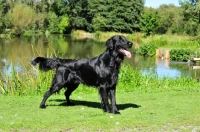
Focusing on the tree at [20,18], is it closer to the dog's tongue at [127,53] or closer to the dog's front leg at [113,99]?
the dog's front leg at [113,99]

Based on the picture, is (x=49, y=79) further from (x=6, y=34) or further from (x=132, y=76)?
(x=6, y=34)

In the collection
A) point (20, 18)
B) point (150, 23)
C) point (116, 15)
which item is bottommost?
point (150, 23)

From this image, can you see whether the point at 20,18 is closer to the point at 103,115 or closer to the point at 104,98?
the point at 104,98

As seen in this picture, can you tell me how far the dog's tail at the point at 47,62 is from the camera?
25.6 ft

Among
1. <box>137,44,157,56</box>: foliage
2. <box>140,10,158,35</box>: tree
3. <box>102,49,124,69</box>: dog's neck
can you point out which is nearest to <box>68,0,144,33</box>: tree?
<box>140,10,158,35</box>: tree

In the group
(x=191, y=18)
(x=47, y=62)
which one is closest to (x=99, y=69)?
(x=47, y=62)

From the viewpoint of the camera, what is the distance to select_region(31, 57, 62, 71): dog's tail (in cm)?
780

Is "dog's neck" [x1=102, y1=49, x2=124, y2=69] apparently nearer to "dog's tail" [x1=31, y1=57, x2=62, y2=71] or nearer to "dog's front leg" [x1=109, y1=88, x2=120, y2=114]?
"dog's front leg" [x1=109, y1=88, x2=120, y2=114]

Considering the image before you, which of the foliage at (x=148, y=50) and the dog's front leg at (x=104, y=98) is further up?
the dog's front leg at (x=104, y=98)

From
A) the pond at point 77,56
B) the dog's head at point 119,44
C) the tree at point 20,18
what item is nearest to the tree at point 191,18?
the pond at point 77,56

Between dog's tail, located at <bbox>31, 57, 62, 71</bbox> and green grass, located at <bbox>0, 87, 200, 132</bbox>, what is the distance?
39.2 inches

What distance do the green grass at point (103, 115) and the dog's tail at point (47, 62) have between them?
1.00m

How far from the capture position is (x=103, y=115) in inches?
267

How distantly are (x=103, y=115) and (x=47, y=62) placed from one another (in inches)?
83.3
